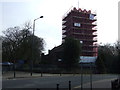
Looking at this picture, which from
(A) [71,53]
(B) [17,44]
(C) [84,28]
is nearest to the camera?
(B) [17,44]

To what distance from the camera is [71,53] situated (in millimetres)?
83000

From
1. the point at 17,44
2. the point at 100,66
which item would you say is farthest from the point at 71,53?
the point at 17,44

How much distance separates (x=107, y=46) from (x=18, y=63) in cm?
5206

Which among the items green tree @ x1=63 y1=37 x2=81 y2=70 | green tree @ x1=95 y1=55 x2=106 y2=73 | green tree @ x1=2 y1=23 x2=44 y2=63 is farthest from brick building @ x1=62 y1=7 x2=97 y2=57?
green tree @ x1=2 y1=23 x2=44 y2=63

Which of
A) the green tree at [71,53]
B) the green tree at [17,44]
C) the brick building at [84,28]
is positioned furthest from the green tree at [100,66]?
the brick building at [84,28]

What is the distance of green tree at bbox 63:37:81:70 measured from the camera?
8200 centimetres

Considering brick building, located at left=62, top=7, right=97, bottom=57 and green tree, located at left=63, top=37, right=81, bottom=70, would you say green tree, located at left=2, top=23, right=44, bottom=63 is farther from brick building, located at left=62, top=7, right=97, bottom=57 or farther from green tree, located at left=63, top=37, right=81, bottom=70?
brick building, located at left=62, top=7, right=97, bottom=57

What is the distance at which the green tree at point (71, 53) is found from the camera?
8200cm

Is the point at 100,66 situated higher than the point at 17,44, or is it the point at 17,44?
the point at 17,44

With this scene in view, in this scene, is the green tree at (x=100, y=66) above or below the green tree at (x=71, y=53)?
below

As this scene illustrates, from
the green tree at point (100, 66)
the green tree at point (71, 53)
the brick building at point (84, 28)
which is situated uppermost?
the brick building at point (84, 28)

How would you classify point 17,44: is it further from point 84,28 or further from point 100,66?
point 84,28

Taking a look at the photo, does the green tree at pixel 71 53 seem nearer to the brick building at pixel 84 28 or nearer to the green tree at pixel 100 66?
the green tree at pixel 100 66

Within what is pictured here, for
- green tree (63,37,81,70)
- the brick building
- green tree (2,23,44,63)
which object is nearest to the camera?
green tree (2,23,44,63)
